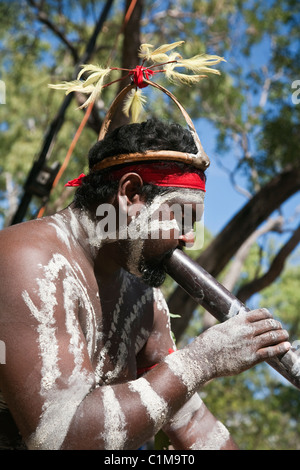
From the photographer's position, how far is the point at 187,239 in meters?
2.49

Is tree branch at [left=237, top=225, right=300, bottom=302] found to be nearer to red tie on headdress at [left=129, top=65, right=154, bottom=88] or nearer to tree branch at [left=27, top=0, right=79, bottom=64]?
tree branch at [left=27, top=0, right=79, bottom=64]

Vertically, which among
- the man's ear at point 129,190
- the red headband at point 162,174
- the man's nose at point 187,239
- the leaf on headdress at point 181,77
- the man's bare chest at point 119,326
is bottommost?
the man's bare chest at point 119,326

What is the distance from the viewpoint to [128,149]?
2.46m

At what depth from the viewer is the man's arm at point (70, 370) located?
6.08 feet

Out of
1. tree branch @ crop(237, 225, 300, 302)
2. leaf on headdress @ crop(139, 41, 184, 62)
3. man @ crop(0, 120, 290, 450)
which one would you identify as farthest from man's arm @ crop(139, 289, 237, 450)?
tree branch @ crop(237, 225, 300, 302)

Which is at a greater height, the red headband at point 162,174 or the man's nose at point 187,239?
the red headband at point 162,174

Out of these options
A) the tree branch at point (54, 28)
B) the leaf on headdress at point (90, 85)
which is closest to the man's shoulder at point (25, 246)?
the leaf on headdress at point (90, 85)

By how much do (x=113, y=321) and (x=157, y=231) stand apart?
0.49 metres

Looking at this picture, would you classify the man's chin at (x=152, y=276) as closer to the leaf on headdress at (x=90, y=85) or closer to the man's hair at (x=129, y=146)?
the man's hair at (x=129, y=146)

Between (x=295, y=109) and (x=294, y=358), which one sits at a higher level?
(x=295, y=109)

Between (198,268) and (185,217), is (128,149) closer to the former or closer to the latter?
(185,217)

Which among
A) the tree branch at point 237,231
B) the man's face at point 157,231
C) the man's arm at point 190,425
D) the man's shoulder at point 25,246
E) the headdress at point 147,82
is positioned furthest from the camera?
the tree branch at point 237,231
